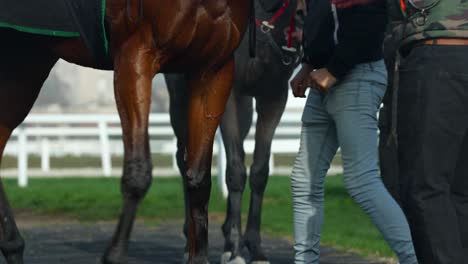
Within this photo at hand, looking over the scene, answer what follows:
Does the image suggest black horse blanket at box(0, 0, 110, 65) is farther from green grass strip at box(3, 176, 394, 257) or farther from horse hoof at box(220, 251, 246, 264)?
green grass strip at box(3, 176, 394, 257)

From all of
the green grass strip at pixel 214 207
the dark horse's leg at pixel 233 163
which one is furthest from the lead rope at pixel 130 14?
the green grass strip at pixel 214 207

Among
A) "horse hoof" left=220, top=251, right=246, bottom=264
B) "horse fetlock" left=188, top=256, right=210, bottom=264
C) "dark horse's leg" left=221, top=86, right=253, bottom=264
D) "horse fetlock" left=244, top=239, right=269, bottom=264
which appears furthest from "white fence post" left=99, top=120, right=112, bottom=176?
"horse fetlock" left=188, top=256, right=210, bottom=264

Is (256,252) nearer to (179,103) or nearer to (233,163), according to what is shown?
(233,163)

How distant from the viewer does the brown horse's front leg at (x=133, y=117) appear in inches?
215

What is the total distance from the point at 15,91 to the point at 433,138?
2.54 m

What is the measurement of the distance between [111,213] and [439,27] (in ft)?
22.7

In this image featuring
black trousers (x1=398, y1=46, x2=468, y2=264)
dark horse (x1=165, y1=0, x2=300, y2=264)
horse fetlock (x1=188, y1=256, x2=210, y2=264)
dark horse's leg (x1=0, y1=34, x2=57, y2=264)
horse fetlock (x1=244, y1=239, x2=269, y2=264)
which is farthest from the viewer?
dark horse (x1=165, y1=0, x2=300, y2=264)

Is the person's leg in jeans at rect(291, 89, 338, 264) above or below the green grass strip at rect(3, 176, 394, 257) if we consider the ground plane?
above

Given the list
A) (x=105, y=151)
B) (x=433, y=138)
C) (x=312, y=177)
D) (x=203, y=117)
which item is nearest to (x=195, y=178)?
(x=203, y=117)

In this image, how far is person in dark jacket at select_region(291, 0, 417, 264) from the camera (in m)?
5.14

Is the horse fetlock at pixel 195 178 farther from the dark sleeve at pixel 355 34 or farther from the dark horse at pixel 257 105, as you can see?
the dark horse at pixel 257 105

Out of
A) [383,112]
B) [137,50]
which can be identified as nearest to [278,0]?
[383,112]

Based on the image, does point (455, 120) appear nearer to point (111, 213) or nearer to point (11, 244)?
point (11, 244)

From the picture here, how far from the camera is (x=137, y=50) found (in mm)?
5496
